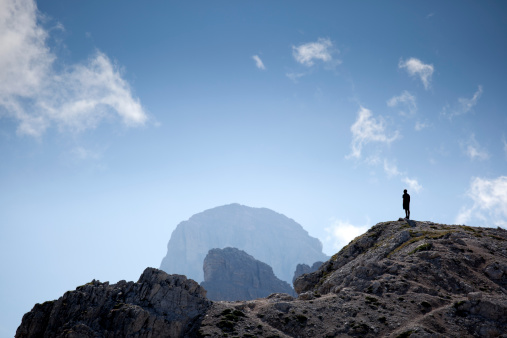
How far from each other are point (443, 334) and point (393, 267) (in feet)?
47.4

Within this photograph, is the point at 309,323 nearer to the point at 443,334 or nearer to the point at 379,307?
the point at 379,307

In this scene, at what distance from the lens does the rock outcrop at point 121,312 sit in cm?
4131

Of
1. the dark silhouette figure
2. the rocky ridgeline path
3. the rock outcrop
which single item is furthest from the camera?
the dark silhouette figure

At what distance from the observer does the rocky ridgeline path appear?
132ft

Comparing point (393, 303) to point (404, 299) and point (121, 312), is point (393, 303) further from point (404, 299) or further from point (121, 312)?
point (121, 312)

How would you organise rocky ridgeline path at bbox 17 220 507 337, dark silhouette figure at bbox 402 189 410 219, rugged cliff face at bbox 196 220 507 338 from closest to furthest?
rugged cliff face at bbox 196 220 507 338, rocky ridgeline path at bbox 17 220 507 337, dark silhouette figure at bbox 402 189 410 219

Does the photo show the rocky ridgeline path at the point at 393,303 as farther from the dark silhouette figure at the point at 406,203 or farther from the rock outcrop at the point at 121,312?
the dark silhouette figure at the point at 406,203

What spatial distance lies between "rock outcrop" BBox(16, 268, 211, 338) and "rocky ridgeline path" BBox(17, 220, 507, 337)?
22cm

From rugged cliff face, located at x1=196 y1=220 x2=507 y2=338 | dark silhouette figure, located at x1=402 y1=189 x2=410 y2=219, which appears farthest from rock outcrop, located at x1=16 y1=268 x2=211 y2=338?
dark silhouette figure, located at x1=402 y1=189 x2=410 y2=219

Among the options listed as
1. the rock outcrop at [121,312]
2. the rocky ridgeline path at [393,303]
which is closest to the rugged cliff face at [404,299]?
the rocky ridgeline path at [393,303]

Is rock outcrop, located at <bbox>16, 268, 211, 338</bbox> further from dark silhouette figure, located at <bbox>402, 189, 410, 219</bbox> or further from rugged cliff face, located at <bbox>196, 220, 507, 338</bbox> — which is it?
dark silhouette figure, located at <bbox>402, 189, 410, 219</bbox>

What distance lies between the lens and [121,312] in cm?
4312

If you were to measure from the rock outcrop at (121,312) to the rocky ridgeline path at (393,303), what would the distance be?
22 cm

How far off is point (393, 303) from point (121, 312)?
33.5m
